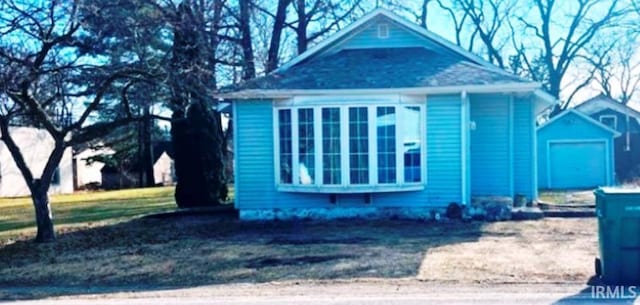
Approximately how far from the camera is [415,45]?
683 inches

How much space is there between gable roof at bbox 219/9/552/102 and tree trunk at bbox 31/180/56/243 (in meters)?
4.34

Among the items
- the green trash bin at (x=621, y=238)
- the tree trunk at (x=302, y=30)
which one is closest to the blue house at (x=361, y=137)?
the green trash bin at (x=621, y=238)

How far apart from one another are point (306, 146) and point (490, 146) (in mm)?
5009

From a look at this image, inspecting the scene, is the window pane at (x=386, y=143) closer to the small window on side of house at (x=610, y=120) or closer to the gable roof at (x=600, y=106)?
the gable roof at (x=600, y=106)

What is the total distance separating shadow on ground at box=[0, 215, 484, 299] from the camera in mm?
8641

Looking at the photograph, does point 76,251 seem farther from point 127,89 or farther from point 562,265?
point 562,265

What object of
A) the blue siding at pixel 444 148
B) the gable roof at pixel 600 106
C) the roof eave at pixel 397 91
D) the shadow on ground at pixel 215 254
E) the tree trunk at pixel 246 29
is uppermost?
the tree trunk at pixel 246 29

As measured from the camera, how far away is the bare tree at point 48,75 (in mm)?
10727

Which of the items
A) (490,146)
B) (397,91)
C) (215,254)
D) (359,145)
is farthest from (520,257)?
(490,146)

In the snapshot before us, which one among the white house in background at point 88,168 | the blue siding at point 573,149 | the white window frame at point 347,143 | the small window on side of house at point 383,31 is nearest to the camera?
the white window frame at point 347,143

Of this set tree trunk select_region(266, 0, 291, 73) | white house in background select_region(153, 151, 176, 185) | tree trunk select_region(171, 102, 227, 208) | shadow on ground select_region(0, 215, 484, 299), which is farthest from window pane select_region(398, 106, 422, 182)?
white house in background select_region(153, 151, 176, 185)

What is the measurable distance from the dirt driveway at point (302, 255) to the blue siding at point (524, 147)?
2988 millimetres

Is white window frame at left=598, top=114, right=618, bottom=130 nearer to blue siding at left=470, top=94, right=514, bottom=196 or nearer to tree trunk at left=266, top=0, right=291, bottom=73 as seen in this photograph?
tree trunk at left=266, top=0, right=291, bottom=73

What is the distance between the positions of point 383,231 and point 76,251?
590 centimetres
